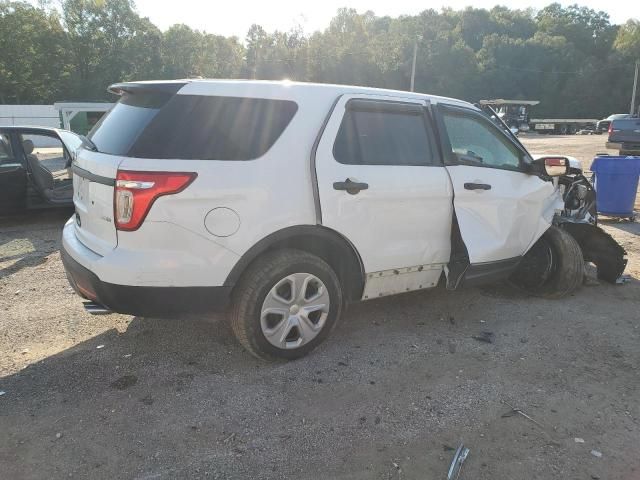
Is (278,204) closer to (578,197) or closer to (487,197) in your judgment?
(487,197)

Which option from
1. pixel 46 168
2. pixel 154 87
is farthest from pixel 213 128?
pixel 46 168

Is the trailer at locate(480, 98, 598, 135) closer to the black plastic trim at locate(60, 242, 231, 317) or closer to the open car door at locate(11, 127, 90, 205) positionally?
the open car door at locate(11, 127, 90, 205)

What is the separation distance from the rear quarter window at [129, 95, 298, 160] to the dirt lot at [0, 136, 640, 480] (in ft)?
3.57

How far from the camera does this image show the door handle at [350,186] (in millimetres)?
3395

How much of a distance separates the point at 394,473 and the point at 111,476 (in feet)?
4.39

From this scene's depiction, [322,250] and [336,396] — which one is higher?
[322,250]

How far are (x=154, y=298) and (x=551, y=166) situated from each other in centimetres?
348

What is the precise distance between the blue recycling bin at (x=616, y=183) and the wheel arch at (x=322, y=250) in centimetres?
606

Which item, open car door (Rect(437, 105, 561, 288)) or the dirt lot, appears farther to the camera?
open car door (Rect(437, 105, 561, 288))

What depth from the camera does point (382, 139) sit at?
12.2 feet

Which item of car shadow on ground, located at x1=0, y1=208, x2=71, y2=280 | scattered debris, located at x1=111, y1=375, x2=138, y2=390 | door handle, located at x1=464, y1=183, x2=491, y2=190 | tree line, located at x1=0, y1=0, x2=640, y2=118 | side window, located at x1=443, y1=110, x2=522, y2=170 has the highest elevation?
tree line, located at x1=0, y1=0, x2=640, y2=118

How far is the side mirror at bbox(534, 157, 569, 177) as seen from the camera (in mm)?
4523

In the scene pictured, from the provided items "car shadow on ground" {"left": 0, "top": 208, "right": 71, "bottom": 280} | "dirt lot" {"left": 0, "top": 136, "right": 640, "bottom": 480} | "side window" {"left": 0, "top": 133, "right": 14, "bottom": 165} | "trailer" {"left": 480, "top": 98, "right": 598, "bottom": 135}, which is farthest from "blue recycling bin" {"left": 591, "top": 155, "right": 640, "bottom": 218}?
"trailer" {"left": 480, "top": 98, "right": 598, "bottom": 135}

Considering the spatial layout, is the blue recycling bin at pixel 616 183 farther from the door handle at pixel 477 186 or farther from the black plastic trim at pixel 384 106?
the black plastic trim at pixel 384 106
